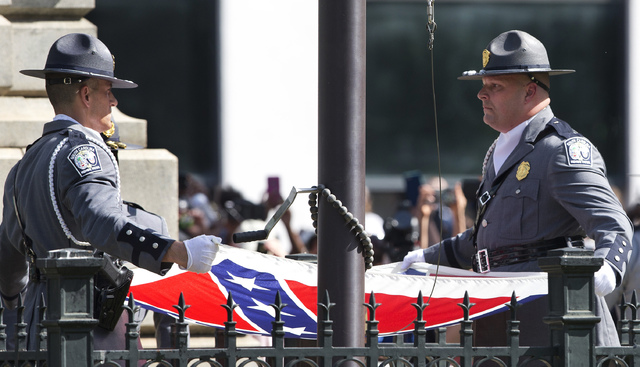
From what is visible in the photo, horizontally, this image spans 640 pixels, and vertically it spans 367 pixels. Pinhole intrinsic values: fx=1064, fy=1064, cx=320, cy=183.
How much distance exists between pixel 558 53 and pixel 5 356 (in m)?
12.1

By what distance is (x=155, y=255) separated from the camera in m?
3.45

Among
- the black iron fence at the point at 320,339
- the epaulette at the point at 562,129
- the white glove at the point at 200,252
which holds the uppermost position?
the epaulette at the point at 562,129

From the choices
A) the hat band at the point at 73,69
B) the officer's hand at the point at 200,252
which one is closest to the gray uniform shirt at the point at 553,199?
the officer's hand at the point at 200,252

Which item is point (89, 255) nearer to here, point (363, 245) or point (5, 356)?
point (5, 356)

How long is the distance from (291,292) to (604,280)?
1374 mm

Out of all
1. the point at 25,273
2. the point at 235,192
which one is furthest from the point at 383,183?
the point at 25,273

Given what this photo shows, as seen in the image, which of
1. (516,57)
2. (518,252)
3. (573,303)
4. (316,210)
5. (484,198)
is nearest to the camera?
(573,303)

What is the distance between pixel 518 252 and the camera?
4211 mm

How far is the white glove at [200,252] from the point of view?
137 inches

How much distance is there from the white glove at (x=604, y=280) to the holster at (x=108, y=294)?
5.39 feet

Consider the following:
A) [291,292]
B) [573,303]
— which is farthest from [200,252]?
[573,303]

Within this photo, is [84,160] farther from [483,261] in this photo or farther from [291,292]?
[483,261]

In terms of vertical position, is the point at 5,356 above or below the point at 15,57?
below

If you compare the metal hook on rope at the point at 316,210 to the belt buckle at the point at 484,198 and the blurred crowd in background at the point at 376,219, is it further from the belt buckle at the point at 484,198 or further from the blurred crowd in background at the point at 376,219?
the blurred crowd in background at the point at 376,219
